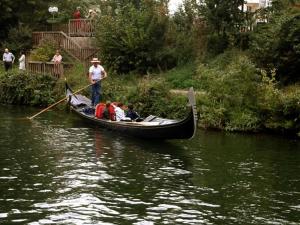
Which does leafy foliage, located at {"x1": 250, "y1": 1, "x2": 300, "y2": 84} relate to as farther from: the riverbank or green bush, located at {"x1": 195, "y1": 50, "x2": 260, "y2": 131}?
green bush, located at {"x1": 195, "y1": 50, "x2": 260, "y2": 131}

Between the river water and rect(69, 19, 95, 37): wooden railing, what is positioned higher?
rect(69, 19, 95, 37): wooden railing

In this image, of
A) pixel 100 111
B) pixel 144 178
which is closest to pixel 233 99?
pixel 100 111

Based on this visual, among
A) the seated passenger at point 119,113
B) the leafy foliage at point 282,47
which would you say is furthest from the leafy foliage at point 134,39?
the seated passenger at point 119,113

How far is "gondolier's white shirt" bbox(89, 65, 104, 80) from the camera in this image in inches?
816

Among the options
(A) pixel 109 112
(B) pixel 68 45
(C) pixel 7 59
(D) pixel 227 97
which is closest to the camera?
(A) pixel 109 112

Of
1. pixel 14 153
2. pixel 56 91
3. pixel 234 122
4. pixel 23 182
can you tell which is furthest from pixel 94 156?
pixel 56 91

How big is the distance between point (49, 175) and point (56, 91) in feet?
40.2

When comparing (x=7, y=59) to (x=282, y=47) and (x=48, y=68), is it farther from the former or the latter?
(x=282, y=47)

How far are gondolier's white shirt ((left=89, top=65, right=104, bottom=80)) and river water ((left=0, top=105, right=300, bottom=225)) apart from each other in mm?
2972

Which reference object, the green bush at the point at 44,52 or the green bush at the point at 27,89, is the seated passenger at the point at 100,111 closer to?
the green bush at the point at 27,89

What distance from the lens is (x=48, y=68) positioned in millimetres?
26391

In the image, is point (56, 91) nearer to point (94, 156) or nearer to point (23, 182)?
point (94, 156)

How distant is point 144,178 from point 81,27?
18.4 metres

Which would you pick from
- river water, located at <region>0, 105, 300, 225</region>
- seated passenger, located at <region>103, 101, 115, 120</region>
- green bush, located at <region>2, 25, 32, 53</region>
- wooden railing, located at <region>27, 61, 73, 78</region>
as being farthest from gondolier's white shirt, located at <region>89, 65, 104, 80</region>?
green bush, located at <region>2, 25, 32, 53</region>
